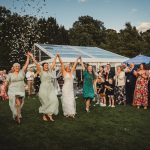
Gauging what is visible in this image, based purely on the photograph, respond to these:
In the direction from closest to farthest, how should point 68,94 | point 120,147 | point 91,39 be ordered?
1. point 120,147
2. point 68,94
3. point 91,39

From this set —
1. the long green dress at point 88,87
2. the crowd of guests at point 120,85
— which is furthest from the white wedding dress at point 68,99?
the crowd of guests at point 120,85

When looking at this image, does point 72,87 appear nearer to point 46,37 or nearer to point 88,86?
point 88,86

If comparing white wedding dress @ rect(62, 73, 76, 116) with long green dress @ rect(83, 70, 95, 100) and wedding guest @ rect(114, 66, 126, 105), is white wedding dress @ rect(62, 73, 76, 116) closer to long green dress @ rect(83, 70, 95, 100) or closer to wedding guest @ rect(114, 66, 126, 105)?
long green dress @ rect(83, 70, 95, 100)

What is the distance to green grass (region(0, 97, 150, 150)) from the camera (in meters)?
7.08

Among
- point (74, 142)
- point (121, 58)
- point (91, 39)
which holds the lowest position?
point (74, 142)

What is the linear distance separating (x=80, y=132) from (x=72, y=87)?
10.4 feet

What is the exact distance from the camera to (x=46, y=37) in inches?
2276

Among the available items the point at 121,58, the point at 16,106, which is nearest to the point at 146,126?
the point at 16,106

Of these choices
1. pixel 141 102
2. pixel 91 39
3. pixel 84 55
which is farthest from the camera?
pixel 91 39

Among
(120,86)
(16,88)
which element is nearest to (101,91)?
(120,86)

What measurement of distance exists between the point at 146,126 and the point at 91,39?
57638 mm

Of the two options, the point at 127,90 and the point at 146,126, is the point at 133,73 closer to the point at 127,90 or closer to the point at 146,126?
the point at 127,90

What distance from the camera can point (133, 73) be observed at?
14320mm

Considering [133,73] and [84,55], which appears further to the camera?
[84,55]
